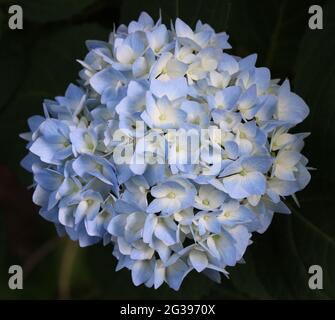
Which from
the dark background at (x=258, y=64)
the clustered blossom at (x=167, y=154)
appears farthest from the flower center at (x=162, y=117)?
the dark background at (x=258, y=64)

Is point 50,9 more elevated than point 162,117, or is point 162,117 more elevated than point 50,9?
point 50,9

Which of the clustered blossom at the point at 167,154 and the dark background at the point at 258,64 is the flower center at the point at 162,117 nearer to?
the clustered blossom at the point at 167,154

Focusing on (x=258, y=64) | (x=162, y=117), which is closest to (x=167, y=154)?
(x=162, y=117)

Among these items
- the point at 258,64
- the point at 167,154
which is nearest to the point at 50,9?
the point at 258,64

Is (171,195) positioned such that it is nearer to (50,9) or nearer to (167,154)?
(167,154)

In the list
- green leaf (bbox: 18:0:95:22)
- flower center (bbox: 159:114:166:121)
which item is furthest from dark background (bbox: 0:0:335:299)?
flower center (bbox: 159:114:166:121)

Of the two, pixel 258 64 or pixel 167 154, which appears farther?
pixel 258 64

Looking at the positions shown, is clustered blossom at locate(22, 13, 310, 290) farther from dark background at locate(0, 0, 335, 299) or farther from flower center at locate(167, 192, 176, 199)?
dark background at locate(0, 0, 335, 299)
